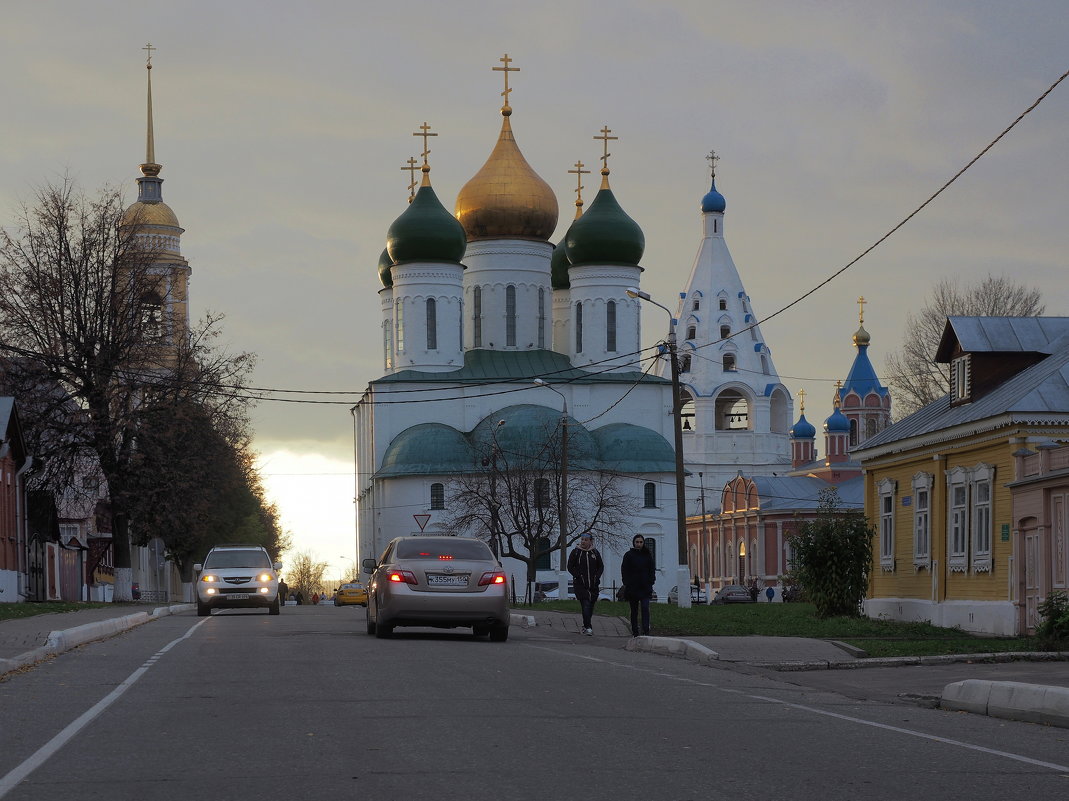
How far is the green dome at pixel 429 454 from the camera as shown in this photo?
8325 cm

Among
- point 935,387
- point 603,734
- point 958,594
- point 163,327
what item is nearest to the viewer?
point 603,734

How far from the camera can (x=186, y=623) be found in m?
30.7

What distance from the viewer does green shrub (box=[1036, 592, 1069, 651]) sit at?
21203 millimetres

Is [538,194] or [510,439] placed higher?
[538,194]

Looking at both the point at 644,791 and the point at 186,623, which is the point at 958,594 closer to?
the point at 186,623

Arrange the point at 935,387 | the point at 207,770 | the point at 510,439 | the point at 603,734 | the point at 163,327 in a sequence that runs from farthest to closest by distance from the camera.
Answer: the point at 510,439 < the point at 935,387 < the point at 163,327 < the point at 603,734 < the point at 207,770

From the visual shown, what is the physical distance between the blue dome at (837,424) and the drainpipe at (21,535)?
65.8 meters

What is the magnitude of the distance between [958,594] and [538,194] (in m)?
57.9

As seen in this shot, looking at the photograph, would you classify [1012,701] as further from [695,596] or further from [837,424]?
[837,424]

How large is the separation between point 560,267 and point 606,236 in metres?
7.02

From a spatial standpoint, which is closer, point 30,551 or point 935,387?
point 30,551

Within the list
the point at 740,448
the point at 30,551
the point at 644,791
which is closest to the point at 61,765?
the point at 644,791

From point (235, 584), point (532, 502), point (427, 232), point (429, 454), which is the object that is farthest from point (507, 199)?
point (235, 584)

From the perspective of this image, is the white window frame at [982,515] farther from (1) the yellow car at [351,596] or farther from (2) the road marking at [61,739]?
(1) the yellow car at [351,596]
